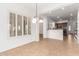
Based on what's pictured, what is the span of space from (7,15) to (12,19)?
336 millimetres

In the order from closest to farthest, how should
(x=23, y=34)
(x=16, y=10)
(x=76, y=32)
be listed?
1. (x=76, y=32)
2. (x=16, y=10)
3. (x=23, y=34)

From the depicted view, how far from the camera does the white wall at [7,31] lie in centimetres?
412

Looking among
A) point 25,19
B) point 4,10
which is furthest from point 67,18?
point 4,10

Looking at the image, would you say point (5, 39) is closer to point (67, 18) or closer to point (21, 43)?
point (21, 43)

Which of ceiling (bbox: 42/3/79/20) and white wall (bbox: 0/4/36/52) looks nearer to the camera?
white wall (bbox: 0/4/36/52)

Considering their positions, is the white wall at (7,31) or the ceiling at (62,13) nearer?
the white wall at (7,31)

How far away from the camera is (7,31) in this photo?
436 cm

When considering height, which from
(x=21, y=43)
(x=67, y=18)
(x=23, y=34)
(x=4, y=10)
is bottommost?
(x=21, y=43)

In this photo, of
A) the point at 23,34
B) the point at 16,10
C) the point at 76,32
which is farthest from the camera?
the point at 23,34

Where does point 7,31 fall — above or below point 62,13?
below

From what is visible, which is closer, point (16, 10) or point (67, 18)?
point (67, 18)

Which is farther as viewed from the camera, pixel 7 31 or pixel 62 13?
pixel 62 13

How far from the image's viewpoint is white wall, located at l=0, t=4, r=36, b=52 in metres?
4.12

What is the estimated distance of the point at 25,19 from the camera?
189 inches
